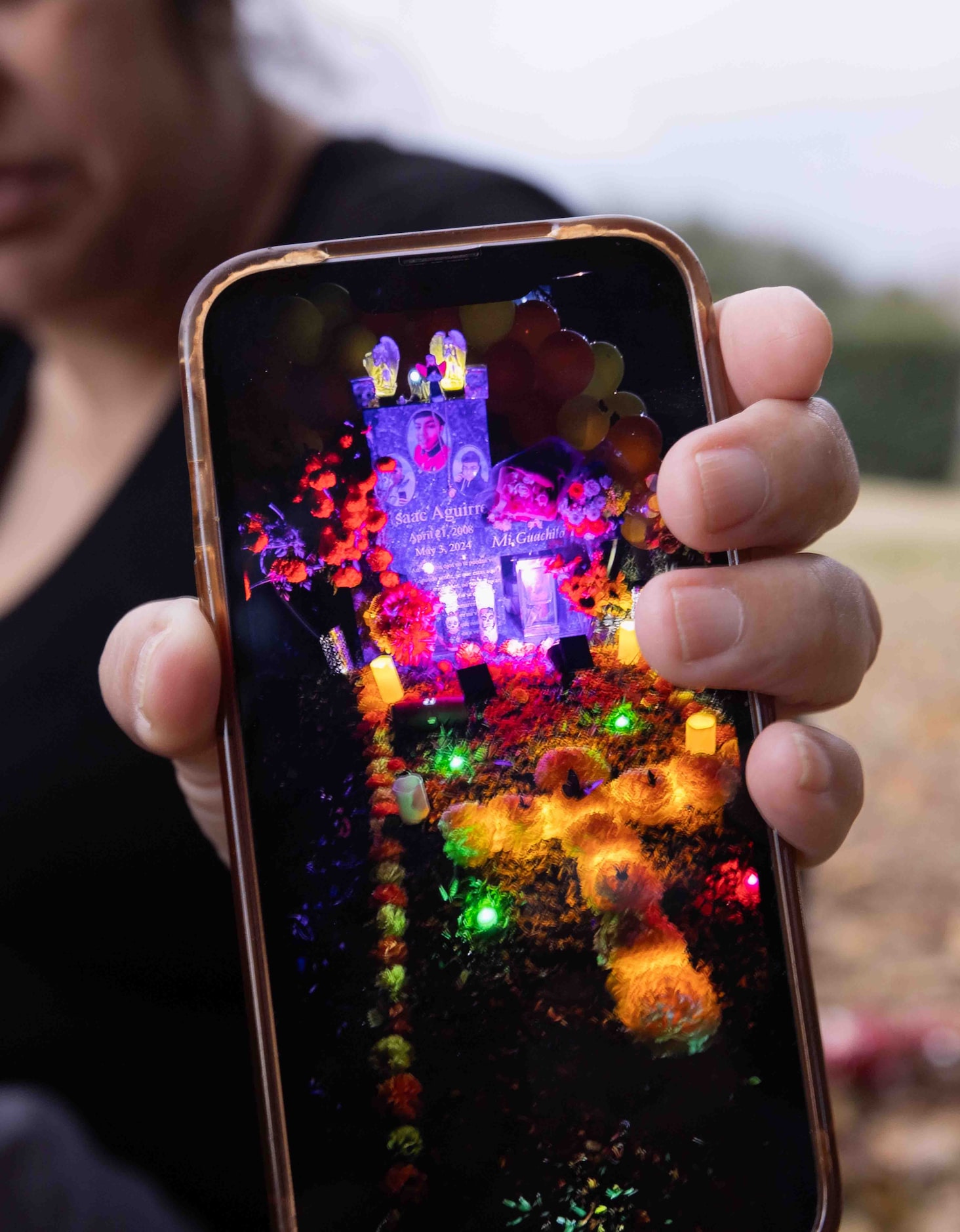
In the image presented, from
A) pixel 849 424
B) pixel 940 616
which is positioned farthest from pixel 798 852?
pixel 849 424

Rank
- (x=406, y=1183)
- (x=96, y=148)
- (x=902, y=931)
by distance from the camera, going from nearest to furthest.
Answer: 1. (x=406, y=1183)
2. (x=96, y=148)
3. (x=902, y=931)

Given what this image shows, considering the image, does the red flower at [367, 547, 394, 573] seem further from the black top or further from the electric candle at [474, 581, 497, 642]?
the black top

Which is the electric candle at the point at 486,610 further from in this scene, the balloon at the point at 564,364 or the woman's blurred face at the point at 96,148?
the woman's blurred face at the point at 96,148

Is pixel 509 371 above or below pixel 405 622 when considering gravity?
above

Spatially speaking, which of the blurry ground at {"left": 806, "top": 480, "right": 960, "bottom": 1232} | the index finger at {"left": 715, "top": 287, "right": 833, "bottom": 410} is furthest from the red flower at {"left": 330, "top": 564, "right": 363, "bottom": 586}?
the blurry ground at {"left": 806, "top": 480, "right": 960, "bottom": 1232}

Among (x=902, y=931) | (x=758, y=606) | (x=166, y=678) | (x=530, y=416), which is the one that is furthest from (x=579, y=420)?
(x=902, y=931)

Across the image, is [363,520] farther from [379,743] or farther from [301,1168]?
[301,1168]

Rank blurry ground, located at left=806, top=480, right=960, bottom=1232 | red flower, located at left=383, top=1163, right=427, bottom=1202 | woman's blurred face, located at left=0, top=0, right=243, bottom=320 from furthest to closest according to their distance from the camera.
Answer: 1. blurry ground, located at left=806, top=480, right=960, bottom=1232
2. woman's blurred face, located at left=0, top=0, right=243, bottom=320
3. red flower, located at left=383, top=1163, right=427, bottom=1202

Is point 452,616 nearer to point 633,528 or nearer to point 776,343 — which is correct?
point 633,528
